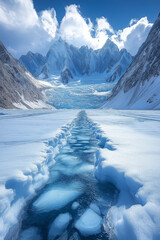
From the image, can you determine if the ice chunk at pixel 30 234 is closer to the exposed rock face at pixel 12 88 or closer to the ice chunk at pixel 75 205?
the ice chunk at pixel 75 205

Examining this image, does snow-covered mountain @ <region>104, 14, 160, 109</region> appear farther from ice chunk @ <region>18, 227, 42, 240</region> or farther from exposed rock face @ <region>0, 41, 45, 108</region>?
exposed rock face @ <region>0, 41, 45, 108</region>

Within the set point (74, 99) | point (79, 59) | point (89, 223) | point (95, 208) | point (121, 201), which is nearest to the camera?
point (89, 223)

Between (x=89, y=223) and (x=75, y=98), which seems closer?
(x=89, y=223)

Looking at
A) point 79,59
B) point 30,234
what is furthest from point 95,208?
point 79,59

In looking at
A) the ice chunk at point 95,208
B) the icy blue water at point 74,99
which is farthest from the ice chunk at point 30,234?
the icy blue water at point 74,99

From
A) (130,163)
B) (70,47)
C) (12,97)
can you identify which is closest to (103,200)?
(130,163)

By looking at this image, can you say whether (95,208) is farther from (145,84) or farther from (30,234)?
(145,84)
